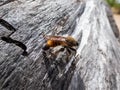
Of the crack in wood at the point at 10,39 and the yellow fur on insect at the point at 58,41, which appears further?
the yellow fur on insect at the point at 58,41

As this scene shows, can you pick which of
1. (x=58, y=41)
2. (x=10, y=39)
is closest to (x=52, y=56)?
(x=58, y=41)

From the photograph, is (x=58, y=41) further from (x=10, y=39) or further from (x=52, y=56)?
(x=10, y=39)

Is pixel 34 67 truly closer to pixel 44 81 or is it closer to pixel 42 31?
pixel 44 81

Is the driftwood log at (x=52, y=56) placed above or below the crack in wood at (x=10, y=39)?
below

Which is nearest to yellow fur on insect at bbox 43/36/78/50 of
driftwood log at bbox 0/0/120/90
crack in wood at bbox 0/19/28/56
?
driftwood log at bbox 0/0/120/90

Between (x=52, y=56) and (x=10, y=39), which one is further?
(x=52, y=56)


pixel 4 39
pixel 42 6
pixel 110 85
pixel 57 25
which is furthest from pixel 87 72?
pixel 4 39

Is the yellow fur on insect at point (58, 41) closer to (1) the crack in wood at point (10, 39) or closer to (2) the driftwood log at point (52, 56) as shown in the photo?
(2) the driftwood log at point (52, 56)

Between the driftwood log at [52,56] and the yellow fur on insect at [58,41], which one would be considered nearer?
the driftwood log at [52,56]

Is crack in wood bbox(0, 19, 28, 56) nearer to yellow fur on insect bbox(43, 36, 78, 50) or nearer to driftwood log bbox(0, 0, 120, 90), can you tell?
driftwood log bbox(0, 0, 120, 90)

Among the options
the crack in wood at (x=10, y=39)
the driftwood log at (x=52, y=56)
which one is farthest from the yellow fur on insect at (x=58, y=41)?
the crack in wood at (x=10, y=39)
